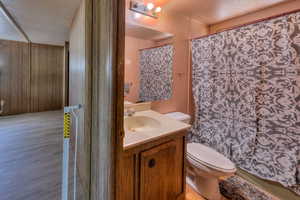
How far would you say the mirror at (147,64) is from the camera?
174cm

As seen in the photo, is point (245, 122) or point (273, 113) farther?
point (245, 122)

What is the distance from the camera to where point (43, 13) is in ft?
7.20

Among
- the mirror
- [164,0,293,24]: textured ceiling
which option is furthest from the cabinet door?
[164,0,293,24]: textured ceiling

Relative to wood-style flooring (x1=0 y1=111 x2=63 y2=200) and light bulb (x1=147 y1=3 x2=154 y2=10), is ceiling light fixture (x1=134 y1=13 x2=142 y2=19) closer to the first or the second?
light bulb (x1=147 y1=3 x2=154 y2=10)

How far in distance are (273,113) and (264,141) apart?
352 millimetres

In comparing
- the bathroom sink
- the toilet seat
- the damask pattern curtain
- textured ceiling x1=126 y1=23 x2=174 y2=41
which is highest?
textured ceiling x1=126 y1=23 x2=174 y2=41

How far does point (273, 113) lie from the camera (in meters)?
1.62

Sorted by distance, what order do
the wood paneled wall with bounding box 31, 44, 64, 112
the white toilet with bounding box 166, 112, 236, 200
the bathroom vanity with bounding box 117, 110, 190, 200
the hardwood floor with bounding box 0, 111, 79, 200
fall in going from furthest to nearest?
the wood paneled wall with bounding box 31, 44, 64, 112, the hardwood floor with bounding box 0, 111, 79, 200, the white toilet with bounding box 166, 112, 236, 200, the bathroom vanity with bounding box 117, 110, 190, 200

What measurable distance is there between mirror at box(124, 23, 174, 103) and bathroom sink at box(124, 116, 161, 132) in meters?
0.31

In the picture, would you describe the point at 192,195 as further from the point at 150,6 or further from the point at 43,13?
the point at 43,13

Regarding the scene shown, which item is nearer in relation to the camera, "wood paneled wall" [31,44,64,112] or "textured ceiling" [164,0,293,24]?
"textured ceiling" [164,0,293,24]

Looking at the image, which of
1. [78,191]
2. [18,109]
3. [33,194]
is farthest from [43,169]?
[18,109]

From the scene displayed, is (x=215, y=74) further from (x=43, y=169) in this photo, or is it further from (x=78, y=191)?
(x=43, y=169)

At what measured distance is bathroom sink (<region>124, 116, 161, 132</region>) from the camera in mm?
1492
